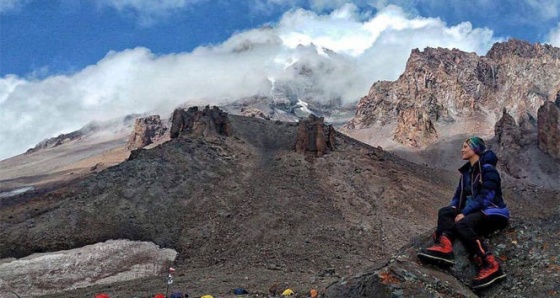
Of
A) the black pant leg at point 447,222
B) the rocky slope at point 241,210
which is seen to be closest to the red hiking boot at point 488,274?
the black pant leg at point 447,222

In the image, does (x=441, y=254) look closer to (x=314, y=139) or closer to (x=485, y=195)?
(x=485, y=195)

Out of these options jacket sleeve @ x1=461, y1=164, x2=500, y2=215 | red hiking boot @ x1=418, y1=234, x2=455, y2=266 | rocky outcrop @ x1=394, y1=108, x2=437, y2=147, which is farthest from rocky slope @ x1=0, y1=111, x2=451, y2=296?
rocky outcrop @ x1=394, y1=108, x2=437, y2=147

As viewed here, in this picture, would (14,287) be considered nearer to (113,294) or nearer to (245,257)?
(113,294)

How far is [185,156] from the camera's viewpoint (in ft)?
204

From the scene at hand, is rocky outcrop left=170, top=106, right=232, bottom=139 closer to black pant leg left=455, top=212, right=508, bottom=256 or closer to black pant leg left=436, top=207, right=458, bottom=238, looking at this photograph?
black pant leg left=436, top=207, right=458, bottom=238

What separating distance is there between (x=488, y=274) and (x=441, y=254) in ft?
2.53

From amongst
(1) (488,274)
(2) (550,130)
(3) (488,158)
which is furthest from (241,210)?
(2) (550,130)

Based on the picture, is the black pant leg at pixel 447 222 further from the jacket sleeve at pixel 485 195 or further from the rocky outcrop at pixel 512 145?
the rocky outcrop at pixel 512 145

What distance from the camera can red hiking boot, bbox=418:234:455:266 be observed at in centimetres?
855

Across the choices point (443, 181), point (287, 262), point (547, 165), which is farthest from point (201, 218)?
point (547, 165)

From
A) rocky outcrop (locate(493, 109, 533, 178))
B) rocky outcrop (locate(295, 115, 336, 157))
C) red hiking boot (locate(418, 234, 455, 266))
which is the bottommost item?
rocky outcrop (locate(493, 109, 533, 178))

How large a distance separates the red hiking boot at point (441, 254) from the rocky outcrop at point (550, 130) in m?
132

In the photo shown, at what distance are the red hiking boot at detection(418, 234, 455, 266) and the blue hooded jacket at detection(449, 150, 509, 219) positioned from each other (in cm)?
72

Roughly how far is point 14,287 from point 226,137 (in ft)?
138
